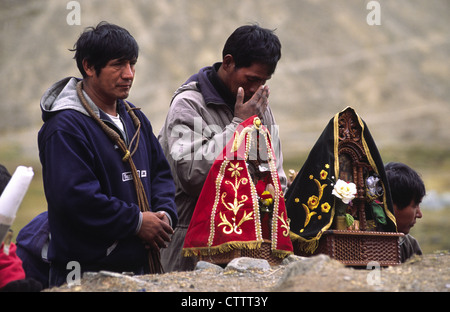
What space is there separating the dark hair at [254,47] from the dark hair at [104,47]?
0.79m

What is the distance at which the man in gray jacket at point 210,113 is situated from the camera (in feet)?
12.5

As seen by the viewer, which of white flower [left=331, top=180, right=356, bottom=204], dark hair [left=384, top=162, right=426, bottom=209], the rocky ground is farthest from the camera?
dark hair [left=384, top=162, right=426, bottom=209]

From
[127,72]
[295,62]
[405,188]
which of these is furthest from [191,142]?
[295,62]

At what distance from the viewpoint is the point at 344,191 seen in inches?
156

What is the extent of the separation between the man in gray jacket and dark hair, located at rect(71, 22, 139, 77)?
61 centimetres

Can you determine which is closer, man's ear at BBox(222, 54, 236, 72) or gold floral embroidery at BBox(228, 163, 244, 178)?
gold floral embroidery at BBox(228, 163, 244, 178)

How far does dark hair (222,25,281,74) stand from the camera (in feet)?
13.2

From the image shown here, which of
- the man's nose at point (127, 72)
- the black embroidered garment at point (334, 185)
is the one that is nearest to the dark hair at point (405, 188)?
the black embroidered garment at point (334, 185)

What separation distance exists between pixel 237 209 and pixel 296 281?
90 centimetres

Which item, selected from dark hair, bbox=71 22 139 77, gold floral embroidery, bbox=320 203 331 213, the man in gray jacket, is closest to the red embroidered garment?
the man in gray jacket

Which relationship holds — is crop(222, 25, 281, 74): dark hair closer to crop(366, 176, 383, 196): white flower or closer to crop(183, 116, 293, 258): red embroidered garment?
crop(183, 116, 293, 258): red embroidered garment

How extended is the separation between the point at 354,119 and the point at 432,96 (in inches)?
1249

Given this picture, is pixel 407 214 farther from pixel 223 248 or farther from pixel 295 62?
pixel 295 62

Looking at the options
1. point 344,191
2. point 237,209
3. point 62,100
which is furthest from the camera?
point 344,191
